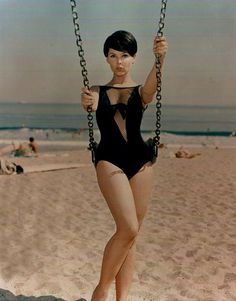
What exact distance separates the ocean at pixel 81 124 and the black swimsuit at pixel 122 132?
513 inches

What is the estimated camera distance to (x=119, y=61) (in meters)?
2.49

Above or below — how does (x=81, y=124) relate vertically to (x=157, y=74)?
below

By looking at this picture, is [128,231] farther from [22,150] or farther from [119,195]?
[22,150]

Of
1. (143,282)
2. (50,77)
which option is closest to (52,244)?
(143,282)

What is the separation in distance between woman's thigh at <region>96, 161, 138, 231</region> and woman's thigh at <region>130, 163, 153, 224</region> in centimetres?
7

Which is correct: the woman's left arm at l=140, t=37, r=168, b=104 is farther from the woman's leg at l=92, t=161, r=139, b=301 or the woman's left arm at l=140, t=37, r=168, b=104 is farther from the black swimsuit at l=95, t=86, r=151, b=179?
the woman's leg at l=92, t=161, r=139, b=301

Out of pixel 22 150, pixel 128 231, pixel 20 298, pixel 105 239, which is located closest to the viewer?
pixel 128 231

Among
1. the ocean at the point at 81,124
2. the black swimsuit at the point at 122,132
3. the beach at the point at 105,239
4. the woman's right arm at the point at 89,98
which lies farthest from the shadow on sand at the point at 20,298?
the ocean at the point at 81,124

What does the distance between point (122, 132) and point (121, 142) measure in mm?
51

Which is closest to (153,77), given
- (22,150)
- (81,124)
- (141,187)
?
(141,187)

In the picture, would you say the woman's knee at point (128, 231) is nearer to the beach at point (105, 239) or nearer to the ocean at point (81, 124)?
the beach at point (105, 239)

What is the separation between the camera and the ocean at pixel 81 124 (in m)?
18.7

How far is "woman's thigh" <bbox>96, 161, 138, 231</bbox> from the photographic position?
2.38 metres

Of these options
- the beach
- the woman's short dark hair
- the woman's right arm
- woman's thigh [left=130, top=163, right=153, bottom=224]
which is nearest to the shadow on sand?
the beach
